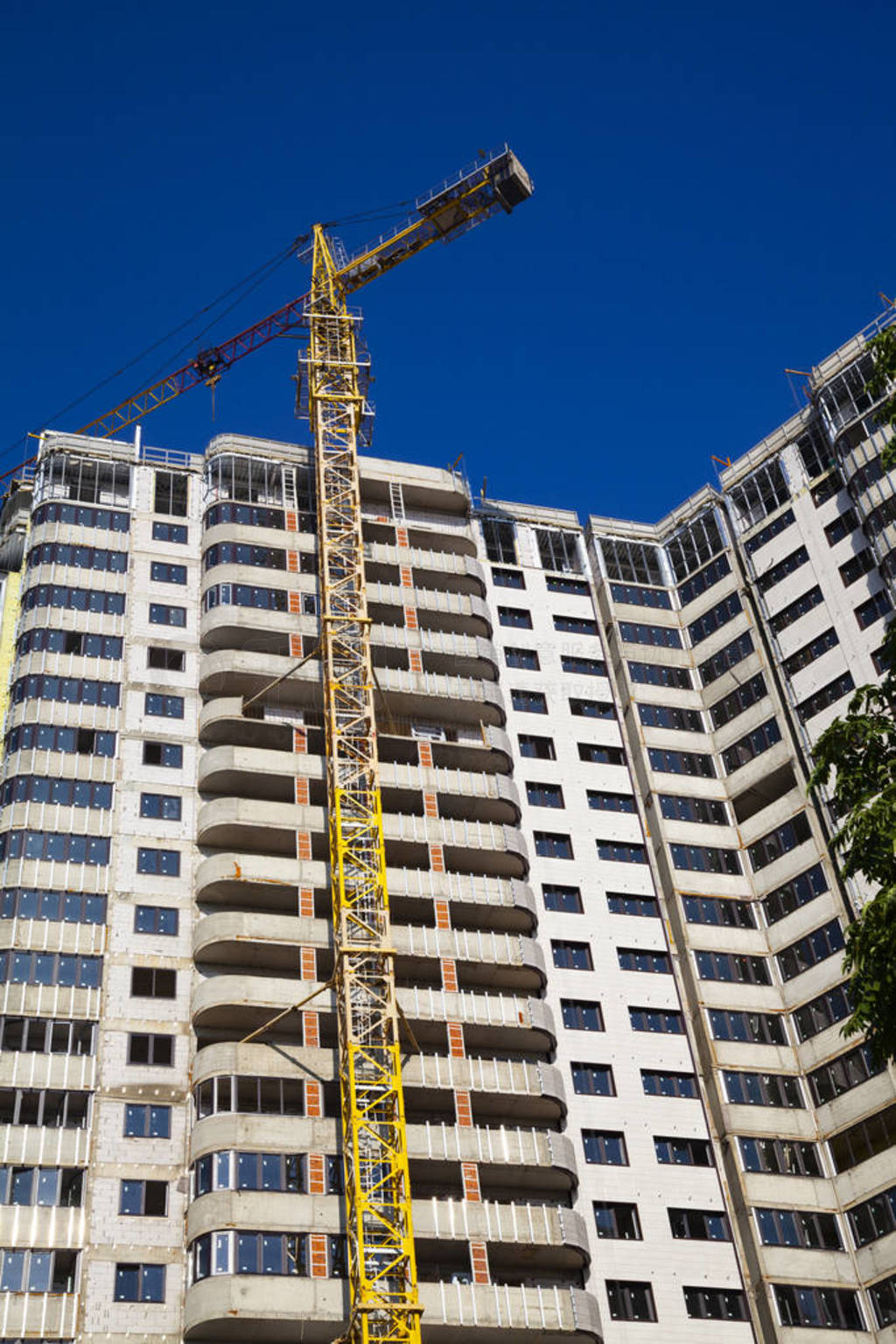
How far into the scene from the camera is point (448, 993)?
2857 inches

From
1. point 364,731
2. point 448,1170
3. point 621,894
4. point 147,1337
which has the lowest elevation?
point 147,1337

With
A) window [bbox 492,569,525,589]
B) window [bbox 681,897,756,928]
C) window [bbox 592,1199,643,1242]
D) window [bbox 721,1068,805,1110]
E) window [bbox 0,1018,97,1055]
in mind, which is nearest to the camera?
window [bbox 0,1018,97,1055]

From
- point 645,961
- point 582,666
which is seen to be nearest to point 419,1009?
point 645,961

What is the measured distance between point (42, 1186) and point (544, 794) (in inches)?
1337

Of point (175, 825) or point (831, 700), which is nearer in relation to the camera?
point (175, 825)

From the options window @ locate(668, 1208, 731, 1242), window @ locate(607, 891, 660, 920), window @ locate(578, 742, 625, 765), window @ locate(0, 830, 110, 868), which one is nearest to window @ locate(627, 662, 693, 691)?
window @ locate(578, 742, 625, 765)

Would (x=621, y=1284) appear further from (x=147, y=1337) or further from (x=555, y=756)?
(x=555, y=756)

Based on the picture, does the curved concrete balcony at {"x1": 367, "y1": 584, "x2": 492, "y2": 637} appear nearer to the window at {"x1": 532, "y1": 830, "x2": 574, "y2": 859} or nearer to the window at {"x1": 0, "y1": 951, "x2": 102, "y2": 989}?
the window at {"x1": 532, "y1": 830, "x2": 574, "y2": 859}

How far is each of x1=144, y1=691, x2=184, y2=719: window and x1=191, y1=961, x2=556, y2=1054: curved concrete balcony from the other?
1447 centimetres

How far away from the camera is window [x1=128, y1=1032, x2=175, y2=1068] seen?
222 ft

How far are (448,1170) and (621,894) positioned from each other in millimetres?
19571

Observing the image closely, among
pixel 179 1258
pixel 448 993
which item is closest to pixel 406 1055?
pixel 448 993

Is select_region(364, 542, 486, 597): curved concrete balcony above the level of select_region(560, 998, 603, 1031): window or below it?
above

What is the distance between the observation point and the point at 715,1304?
228 feet
